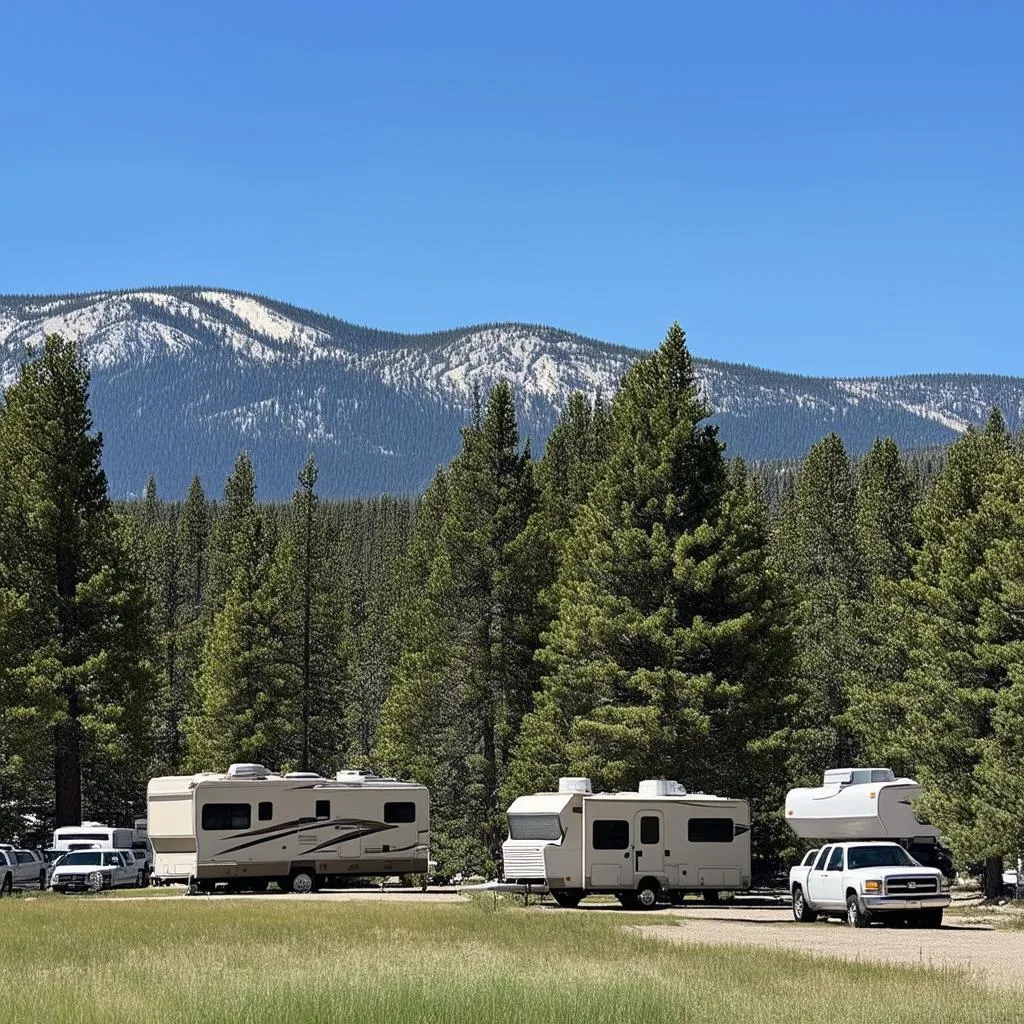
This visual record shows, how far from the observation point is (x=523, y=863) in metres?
42.8

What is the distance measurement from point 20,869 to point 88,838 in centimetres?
603

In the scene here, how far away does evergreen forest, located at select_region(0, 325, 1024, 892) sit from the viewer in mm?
44938

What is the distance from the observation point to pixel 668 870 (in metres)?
43.1

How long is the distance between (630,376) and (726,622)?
9389 mm

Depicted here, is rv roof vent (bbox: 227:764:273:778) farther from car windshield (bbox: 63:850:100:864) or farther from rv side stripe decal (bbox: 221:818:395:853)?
car windshield (bbox: 63:850:100:864)

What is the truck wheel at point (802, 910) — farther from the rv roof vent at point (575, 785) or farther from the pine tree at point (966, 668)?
the rv roof vent at point (575, 785)

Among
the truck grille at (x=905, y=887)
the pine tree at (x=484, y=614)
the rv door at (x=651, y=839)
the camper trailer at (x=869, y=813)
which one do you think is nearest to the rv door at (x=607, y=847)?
the rv door at (x=651, y=839)

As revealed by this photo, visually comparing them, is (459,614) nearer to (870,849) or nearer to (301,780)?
(301,780)

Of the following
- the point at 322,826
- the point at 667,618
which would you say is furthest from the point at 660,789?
the point at 322,826

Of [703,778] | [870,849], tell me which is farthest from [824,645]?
[870,849]

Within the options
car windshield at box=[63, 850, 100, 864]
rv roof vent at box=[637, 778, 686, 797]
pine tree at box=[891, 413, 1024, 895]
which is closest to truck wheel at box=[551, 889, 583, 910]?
rv roof vent at box=[637, 778, 686, 797]

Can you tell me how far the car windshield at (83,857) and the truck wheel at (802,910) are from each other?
25395 mm

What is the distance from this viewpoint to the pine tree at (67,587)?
5788 centimetres

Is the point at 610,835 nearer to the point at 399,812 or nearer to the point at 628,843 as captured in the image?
the point at 628,843
